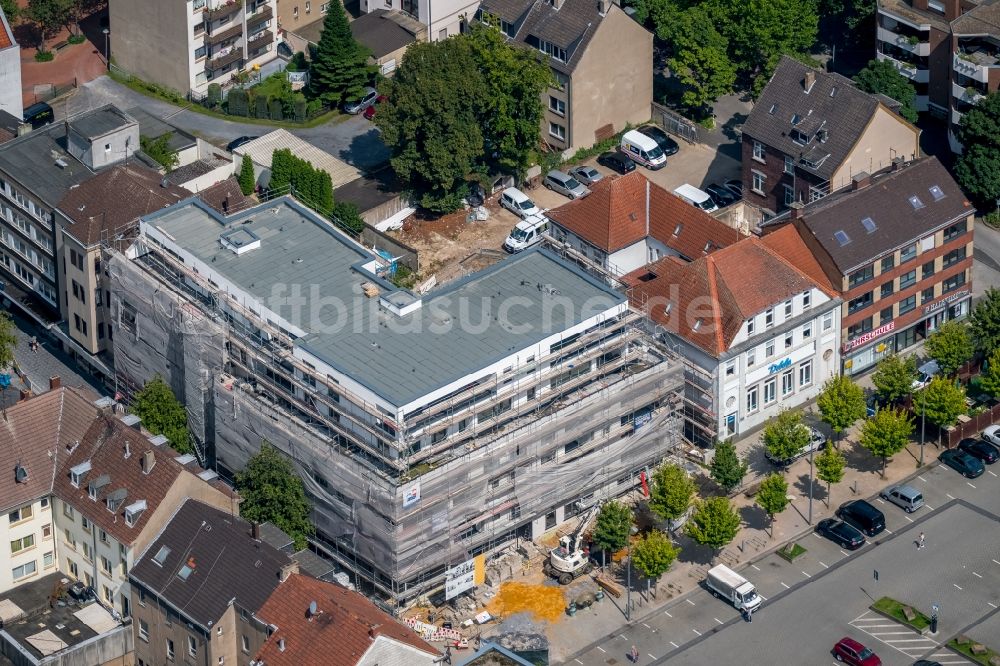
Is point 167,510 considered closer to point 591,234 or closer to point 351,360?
point 351,360

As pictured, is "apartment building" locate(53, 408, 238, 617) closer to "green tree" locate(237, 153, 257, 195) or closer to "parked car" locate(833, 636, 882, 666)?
"green tree" locate(237, 153, 257, 195)

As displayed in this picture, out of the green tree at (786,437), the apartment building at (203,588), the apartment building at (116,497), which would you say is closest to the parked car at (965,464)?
the green tree at (786,437)

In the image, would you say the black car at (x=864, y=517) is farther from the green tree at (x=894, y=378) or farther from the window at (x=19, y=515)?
the window at (x=19, y=515)

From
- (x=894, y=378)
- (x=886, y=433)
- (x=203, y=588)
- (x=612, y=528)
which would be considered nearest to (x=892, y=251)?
(x=894, y=378)

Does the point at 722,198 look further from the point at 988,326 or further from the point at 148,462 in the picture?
the point at 148,462

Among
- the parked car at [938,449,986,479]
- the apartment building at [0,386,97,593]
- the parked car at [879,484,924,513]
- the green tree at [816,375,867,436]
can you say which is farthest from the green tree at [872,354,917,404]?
the apartment building at [0,386,97,593]
